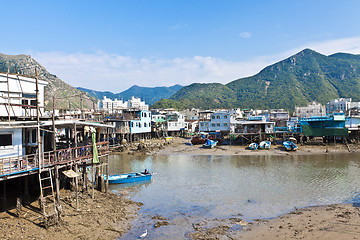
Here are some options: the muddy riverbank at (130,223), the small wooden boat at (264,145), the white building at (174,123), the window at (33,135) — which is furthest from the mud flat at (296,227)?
the white building at (174,123)

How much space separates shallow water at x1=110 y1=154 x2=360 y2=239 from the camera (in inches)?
756

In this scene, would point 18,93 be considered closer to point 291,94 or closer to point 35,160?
point 35,160

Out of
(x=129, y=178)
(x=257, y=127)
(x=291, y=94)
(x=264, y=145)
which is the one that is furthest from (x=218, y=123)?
(x=291, y=94)

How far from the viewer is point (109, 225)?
16.5m

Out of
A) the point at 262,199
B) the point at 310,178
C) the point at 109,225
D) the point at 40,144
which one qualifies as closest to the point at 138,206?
the point at 109,225

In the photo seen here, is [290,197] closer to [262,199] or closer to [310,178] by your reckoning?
[262,199]

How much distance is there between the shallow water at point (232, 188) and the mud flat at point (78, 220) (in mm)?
1269

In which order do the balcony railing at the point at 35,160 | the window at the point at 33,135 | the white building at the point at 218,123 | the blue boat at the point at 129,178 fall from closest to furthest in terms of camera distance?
the balcony railing at the point at 35,160, the window at the point at 33,135, the blue boat at the point at 129,178, the white building at the point at 218,123

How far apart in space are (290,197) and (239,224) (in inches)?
328

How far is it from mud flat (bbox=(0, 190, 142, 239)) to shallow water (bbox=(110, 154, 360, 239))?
4.16ft

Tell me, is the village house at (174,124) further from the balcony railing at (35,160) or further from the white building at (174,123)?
the balcony railing at (35,160)

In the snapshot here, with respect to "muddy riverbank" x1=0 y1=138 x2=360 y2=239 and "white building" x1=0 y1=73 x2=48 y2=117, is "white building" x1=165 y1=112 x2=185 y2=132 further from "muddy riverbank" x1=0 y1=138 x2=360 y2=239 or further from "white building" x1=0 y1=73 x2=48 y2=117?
A: "muddy riverbank" x1=0 y1=138 x2=360 y2=239

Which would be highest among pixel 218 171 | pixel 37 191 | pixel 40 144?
pixel 40 144

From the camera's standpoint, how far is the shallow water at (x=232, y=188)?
1920 cm
